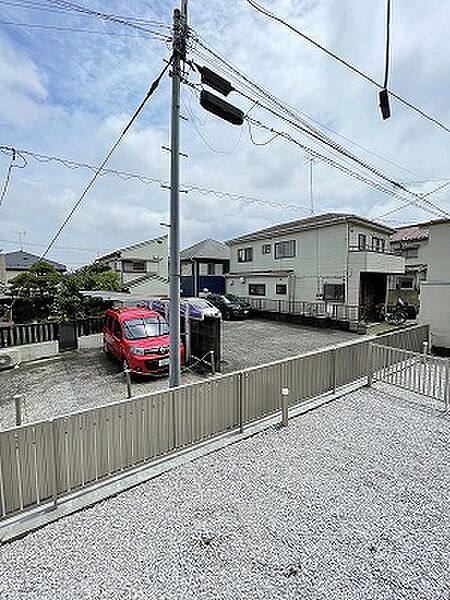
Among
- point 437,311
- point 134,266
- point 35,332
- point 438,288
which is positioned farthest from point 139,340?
point 134,266

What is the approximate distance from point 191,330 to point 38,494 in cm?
746

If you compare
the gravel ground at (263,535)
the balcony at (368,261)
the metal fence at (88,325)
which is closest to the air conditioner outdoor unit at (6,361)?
the metal fence at (88,325)

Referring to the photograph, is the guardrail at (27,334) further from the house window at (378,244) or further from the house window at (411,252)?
the house window at (411,252)

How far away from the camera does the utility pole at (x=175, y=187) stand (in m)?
5.23

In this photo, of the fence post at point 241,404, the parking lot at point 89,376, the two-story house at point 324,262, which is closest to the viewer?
the fence post at point 241,404

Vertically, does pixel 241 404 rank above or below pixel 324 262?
below

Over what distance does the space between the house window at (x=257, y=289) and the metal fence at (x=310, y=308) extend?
522 mm

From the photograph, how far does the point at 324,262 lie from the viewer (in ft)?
60.9

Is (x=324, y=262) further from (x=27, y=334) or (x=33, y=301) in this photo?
(x=33, y=301)

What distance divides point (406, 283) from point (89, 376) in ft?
85.4

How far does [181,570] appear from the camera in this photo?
2.74 m

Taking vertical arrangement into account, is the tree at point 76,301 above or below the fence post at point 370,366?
above

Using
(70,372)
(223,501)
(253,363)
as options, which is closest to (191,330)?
(253,363)

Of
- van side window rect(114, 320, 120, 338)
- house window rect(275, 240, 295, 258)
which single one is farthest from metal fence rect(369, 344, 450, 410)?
house window rect(275, 240, 295, 258)
